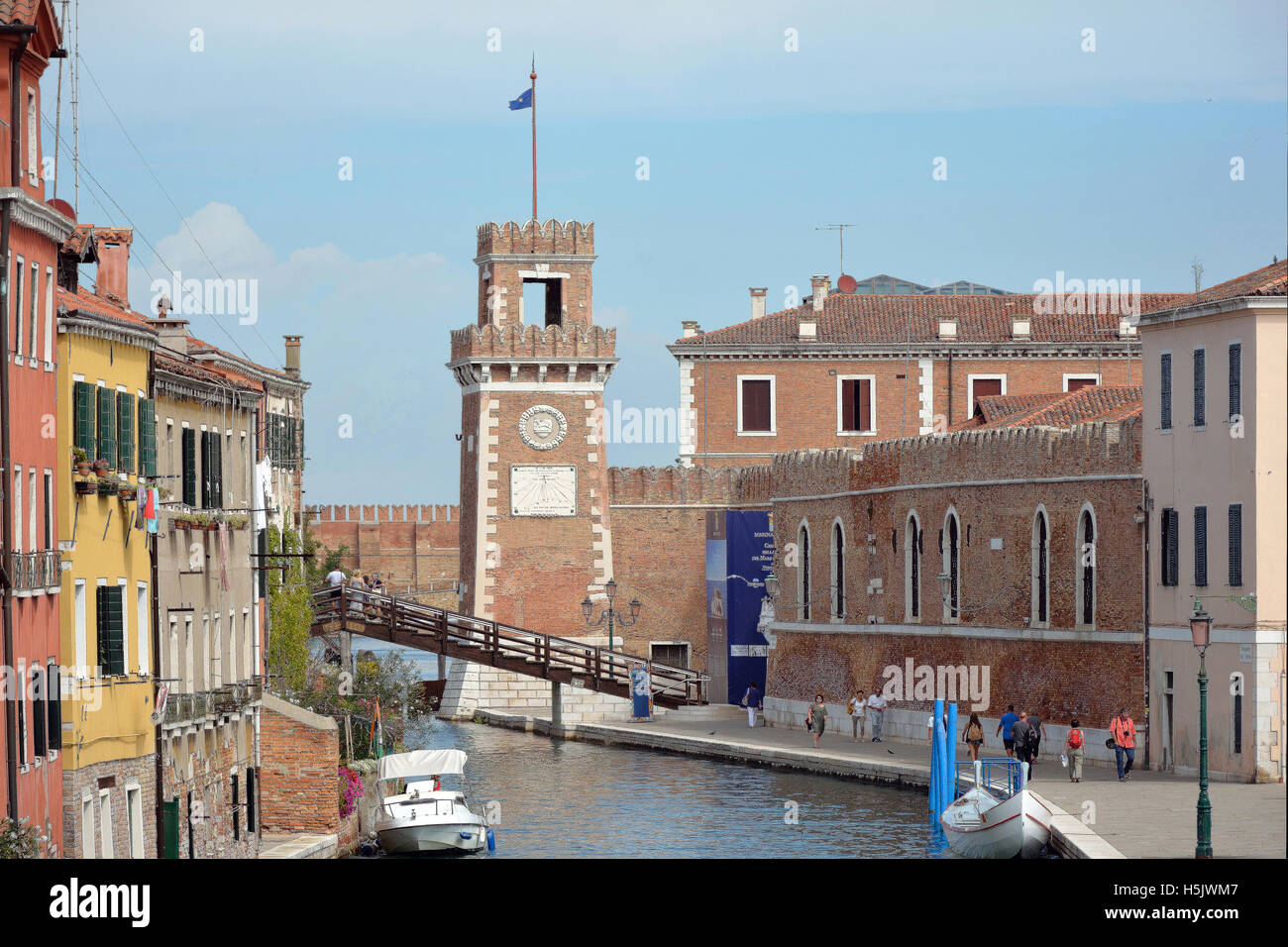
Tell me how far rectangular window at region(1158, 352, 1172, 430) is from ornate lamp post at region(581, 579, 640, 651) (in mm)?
20972

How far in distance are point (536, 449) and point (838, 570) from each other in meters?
10.8

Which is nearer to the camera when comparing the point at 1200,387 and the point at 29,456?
the point at 29,456

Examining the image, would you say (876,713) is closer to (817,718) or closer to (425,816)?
(817,718)

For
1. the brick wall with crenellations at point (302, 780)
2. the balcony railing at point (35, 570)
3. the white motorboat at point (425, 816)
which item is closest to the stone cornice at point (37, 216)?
the balcony railing at point (35, 570)

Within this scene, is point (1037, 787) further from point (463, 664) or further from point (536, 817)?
point (463, 664)

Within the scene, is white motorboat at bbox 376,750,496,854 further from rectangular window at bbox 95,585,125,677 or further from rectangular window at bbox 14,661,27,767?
rectangular window at bbox 14,661,27,767

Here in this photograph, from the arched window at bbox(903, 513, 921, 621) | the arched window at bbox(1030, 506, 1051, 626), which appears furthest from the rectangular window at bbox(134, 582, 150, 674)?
the arched window at bbox(903, 513, 921, 621)

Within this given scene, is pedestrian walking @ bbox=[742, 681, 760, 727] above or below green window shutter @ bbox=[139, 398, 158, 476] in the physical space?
below

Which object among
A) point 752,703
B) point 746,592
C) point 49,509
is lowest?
point 752,703

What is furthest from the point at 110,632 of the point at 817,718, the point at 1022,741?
the point at 817,718

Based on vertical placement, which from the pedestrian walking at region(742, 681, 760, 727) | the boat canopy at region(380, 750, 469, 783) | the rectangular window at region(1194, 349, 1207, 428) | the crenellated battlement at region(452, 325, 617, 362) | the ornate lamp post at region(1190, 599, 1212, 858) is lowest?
the pedestrian walking at region(742, 681, 760, 727)

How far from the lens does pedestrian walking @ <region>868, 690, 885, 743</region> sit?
41.8 metres

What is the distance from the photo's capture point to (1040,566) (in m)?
37.8

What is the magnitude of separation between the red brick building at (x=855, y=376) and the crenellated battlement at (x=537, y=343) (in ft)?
13.6
